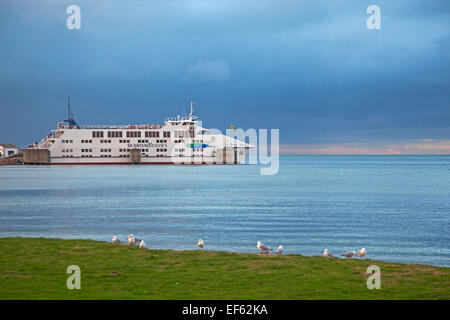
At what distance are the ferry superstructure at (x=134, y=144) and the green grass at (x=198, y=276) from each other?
10810cm

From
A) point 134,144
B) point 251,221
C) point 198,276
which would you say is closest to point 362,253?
point 198,276

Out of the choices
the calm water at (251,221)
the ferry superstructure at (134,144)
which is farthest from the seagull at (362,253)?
the ferry superstructure at (134,144)

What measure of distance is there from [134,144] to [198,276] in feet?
372

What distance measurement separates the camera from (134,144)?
123938 millimetres

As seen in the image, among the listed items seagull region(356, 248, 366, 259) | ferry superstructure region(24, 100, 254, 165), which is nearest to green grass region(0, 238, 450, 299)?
seagull region(356, 248, 366, 259)

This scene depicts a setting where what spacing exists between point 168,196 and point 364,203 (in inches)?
714

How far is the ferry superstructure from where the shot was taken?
4862 inches

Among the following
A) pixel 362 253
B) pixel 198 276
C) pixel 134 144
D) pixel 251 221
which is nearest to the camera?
pixel 198 276

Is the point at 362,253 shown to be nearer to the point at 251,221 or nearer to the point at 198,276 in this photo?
the point at 198,276

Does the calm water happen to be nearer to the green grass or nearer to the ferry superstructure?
the green grass

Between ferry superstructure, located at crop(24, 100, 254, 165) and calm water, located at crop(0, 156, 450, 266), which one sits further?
ferry superstructure, located at crop(24, 100, 254, 165)

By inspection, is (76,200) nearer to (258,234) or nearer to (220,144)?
(258,234)

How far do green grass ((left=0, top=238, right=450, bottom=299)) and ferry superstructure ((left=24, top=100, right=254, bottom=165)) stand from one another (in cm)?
10810
